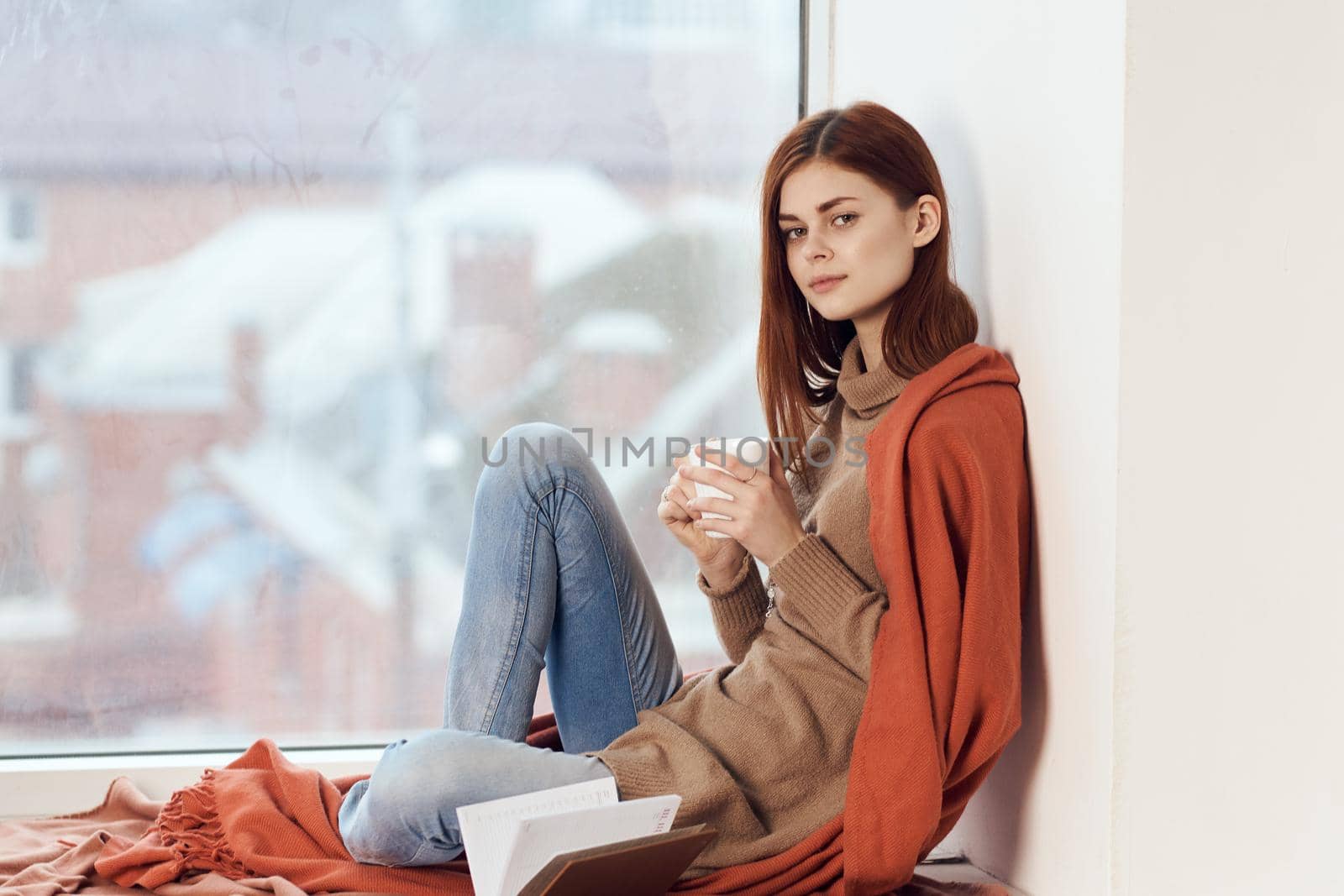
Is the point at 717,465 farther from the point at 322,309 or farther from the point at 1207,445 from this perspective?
the point at 322,309

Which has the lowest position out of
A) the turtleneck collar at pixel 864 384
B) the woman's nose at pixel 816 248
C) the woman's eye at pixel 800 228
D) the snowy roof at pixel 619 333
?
the turtleneck collar at pixel 864 384

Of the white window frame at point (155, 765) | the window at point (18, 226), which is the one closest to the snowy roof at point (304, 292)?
the window at point (18, 226)

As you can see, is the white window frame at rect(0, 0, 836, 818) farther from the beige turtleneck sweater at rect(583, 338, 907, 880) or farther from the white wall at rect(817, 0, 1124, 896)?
the beige turtleneck sweater at rect(583, 338, 907, 880)

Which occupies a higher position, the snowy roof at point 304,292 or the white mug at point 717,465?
the snowy roof at point 304,292

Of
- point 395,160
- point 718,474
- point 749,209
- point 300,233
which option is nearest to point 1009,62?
point 718,474

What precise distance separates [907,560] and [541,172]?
1.10m

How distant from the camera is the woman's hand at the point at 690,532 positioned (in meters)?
1.52

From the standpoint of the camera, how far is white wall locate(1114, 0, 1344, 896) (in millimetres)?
1176

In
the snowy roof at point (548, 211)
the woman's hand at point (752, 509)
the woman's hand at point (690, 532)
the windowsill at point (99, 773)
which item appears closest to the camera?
the woman's hand at point (752, 509)

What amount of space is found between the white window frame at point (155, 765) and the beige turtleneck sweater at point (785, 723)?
2.61ft

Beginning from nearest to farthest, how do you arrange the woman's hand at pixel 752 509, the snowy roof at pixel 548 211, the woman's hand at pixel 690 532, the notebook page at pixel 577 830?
1. the notebook page at pixel 577 830
2. the woman's hand at pixel 752 509
3. the woman's hand at pixel 690 532
4. the snowy roof at pixel 548 211

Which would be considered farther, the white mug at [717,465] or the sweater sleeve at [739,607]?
the sweater sleeve at [739,607]

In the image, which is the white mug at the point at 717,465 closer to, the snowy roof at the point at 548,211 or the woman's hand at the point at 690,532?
the woman's hand at the point at 690,532

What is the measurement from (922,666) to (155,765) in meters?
1.34
